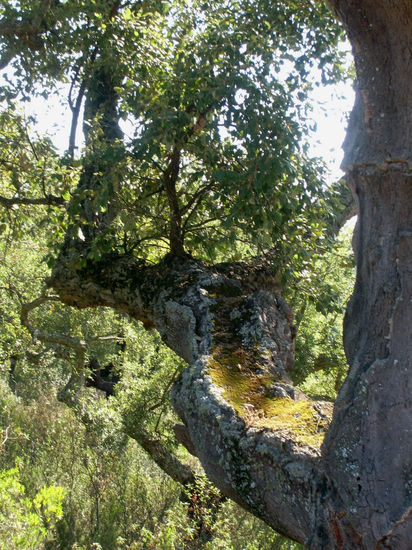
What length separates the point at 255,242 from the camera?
190 inches

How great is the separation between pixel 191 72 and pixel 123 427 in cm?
665

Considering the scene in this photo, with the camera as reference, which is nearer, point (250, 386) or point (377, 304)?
point (377, 304)

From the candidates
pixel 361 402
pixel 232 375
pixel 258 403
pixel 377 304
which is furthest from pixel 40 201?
pixel 361 402

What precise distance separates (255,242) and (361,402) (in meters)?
2.43

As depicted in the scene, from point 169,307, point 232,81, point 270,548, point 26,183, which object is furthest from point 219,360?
point 270,548

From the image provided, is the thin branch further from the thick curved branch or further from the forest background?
the thick curved branch

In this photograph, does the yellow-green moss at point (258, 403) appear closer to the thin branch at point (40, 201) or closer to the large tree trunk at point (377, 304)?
the large tree trunk at point (377, 304)

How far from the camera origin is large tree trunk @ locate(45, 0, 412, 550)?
2393mm

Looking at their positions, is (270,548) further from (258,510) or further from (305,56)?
(305,56)

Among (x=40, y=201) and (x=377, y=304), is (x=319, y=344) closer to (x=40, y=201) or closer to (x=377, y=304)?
(x=40, y=201)

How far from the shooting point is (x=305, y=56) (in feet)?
19.6

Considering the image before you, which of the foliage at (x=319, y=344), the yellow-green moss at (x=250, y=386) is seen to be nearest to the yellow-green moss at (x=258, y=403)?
the yellow-green moss at (x=250, y=386)

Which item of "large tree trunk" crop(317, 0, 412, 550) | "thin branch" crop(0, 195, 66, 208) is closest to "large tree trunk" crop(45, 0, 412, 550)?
"large tree trunk" crop(317, 0, 412, 550)

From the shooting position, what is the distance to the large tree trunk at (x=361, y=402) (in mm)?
2393
